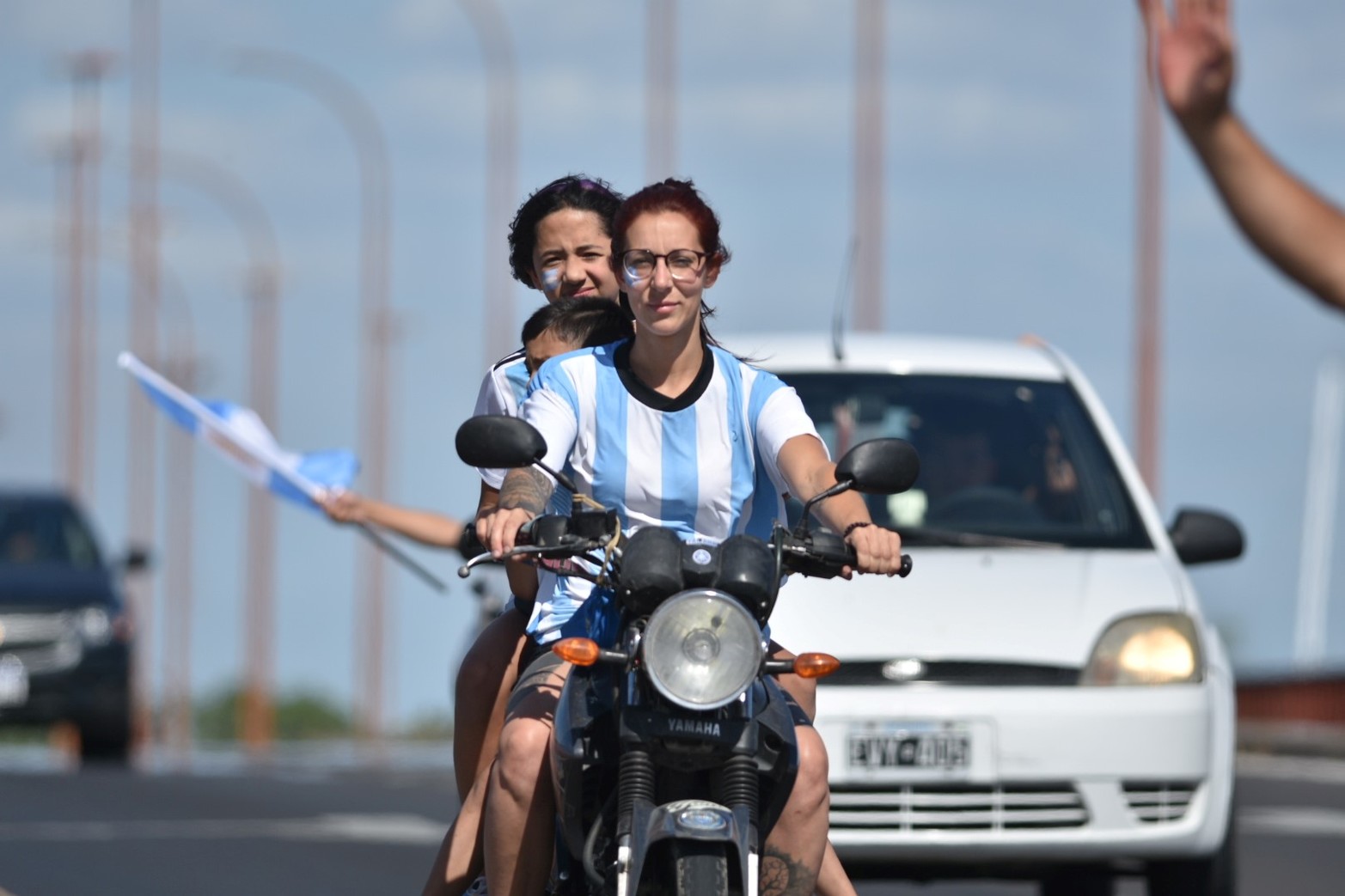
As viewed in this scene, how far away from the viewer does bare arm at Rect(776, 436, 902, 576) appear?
558 cm

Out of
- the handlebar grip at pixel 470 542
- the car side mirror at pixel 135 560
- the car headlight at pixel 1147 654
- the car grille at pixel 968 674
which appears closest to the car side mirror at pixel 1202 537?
the car headlight at pixel 1147 654

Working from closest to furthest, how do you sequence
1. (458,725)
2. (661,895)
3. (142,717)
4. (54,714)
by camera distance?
(661,895)
(458,725)
(54,714)
(142,717)

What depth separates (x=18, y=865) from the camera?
1172cm

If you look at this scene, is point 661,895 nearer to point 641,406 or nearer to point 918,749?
point 641,406

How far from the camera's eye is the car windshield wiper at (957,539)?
984cm

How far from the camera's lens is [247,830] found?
14.3 meters

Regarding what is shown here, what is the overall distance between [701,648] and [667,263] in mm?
921

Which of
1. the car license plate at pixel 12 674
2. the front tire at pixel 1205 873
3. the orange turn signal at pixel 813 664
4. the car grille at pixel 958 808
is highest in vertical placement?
the orange turn signal at pixel 813 664

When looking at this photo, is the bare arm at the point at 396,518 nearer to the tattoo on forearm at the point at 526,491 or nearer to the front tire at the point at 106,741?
the tattoo on forearm at the point at 526,491

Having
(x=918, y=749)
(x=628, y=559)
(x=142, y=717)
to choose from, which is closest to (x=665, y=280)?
(x=628, y=559)

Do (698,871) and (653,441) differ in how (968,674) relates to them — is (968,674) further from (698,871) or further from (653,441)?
(698,871)

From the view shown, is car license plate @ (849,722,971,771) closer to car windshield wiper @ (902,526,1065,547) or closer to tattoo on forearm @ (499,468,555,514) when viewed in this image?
car windshield wiper @ (902,526,1065,547)

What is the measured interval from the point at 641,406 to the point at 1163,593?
3.94 m

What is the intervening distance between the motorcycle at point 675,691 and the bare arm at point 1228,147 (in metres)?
1.69
